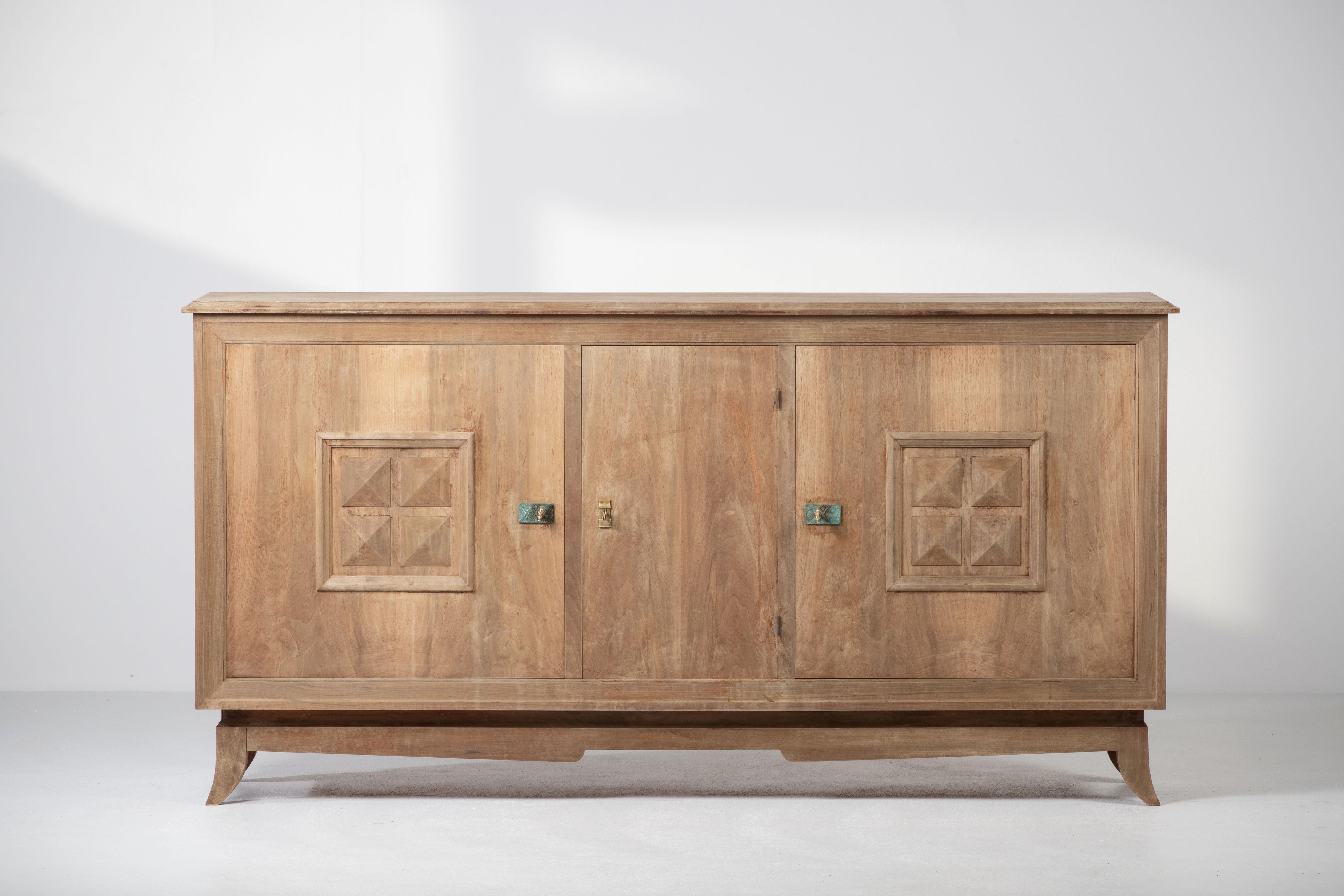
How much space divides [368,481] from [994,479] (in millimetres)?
1487

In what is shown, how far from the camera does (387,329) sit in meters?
2.84

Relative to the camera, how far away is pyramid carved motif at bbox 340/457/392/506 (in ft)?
9.35

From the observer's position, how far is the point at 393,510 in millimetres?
2857

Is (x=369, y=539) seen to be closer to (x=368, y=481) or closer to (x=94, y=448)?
(x=368, y=481)

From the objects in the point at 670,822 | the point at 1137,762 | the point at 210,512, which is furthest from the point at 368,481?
the point at 1137,762

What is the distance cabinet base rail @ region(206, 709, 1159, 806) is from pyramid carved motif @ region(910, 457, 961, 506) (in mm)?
529

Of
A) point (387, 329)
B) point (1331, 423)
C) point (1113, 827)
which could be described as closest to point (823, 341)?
point (387, 329)

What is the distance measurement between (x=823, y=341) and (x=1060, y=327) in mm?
563

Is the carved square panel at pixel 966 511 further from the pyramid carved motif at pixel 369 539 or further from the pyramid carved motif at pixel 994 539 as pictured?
the pyramid carved motif at pixel 369 539

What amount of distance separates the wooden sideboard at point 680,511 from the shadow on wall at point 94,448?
1.51 m

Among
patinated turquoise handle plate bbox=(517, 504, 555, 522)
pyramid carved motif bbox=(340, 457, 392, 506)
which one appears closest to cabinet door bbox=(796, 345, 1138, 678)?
patinated turquoise handle plate bbox=(517, 504, 555, 522)

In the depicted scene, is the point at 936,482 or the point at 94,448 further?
the point at 94,448

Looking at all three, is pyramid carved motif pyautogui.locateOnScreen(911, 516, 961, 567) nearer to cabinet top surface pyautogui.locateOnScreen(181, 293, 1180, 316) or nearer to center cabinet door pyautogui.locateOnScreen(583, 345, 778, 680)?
center cabinet door pyautogui.locateOnScreen(583, 345, 778, 680)

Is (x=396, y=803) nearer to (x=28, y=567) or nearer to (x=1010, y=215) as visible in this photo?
(x=28, y=567)
